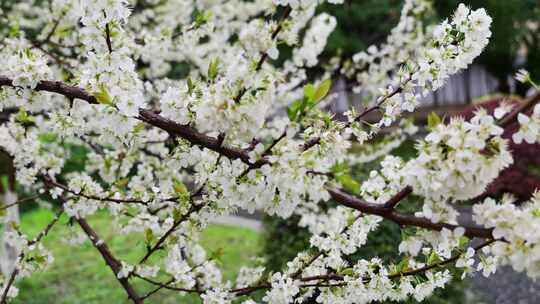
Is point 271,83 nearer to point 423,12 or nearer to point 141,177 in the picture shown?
point 141,177

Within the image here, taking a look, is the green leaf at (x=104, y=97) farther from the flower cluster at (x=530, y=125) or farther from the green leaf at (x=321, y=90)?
the flower cluster at (x=530, y=125)

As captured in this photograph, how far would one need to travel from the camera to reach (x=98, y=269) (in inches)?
322

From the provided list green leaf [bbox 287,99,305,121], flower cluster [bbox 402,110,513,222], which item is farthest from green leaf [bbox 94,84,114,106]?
flower cluster [bbox 402,110,513,222]

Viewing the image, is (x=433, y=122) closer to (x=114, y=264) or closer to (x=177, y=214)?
(x=177, y=214)

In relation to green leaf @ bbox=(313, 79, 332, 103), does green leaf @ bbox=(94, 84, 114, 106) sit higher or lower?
higher

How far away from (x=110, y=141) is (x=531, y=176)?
786cm

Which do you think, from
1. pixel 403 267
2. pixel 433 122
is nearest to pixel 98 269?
pixel 403 267

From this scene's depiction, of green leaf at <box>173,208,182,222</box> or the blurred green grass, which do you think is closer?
green leaf at <box>173,208,182,222</box>

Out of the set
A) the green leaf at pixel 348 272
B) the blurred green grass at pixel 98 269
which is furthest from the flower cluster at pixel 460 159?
the blurred green grass at pixel 98 269

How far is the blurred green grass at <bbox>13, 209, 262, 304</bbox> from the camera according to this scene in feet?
22.7

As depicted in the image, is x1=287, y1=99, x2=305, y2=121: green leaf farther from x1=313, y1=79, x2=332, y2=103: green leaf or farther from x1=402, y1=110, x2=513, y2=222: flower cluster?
x1=402, y1=110, x2=513, y2=222: flower cluster

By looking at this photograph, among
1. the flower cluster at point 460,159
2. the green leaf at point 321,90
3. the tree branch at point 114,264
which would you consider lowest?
the flower cluster at point 460,159

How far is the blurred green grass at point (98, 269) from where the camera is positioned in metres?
6.93

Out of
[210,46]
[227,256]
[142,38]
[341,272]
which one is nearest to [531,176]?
[227,256]
